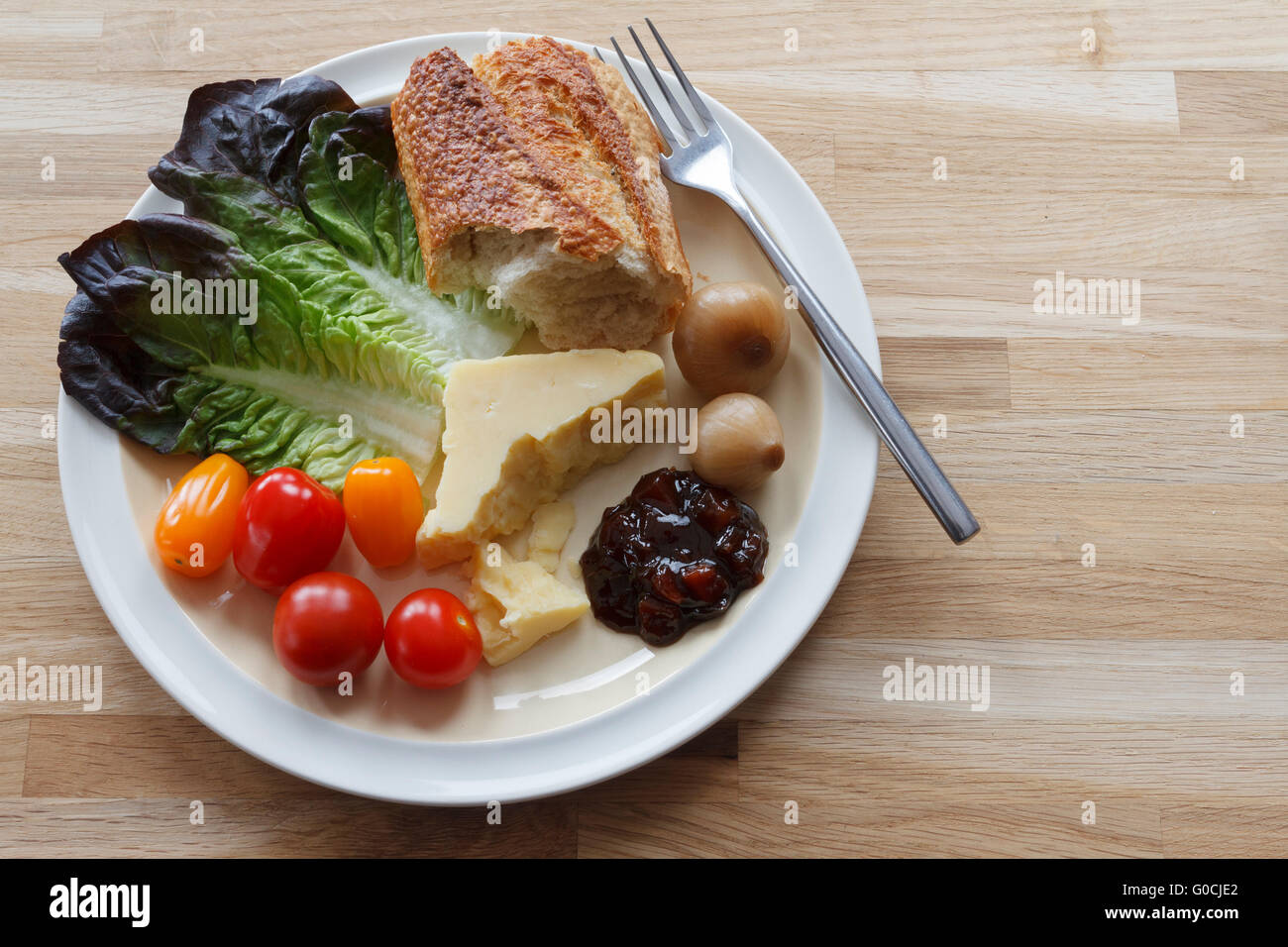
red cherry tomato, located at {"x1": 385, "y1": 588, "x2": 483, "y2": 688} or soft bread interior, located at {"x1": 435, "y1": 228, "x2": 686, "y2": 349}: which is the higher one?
soft bread interior, located at {"x1": 435, "y1": 228, "x2": 686, "y2": 349}

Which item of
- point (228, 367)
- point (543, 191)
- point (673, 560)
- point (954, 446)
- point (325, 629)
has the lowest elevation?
point (325, 629)

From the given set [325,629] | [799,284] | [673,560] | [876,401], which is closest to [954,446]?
[876,401]

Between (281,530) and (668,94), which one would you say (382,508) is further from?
(668,94)

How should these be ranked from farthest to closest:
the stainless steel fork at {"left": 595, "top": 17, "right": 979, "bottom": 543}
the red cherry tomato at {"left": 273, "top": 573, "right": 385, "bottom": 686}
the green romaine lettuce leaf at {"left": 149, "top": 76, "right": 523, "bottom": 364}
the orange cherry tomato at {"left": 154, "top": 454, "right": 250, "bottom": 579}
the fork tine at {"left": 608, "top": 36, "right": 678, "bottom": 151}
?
the fork tine at {"left": 608, "top": 36, "right": 678, "bottom": 151} < the green romaine lettuce leaf at {"left": 149, "top": 76, "right": 523, "bottom": 364} < the stainless steel fork at {"left": 595, "top": 17, "right": 979, "bottom": 543} < the orange cherry tomato at {"left": 154, "top": 454, "right": 250, "bottom": 579} < the red cherry tomato at {"left": 273, "top": 573, "right": 385, "bottom": 686}

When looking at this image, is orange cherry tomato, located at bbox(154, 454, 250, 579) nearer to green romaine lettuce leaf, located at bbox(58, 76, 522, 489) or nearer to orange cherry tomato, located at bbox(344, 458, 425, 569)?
green romaine lettuce leaf, located at bbox(58, 76, 522, 489)

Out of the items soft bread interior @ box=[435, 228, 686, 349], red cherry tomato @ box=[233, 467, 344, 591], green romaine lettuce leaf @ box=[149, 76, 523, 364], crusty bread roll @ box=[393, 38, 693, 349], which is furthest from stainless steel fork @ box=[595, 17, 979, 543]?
red cherry tomato @ box=[233, 467, 344, 591]

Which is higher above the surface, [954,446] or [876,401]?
[876,401]
